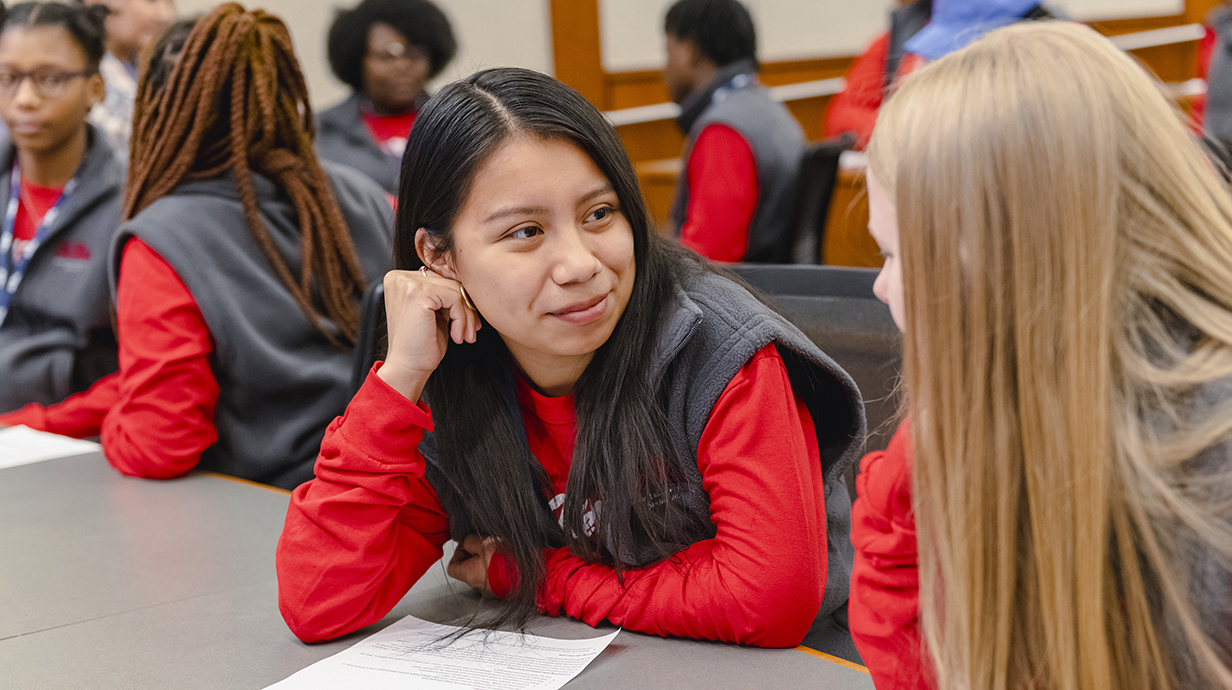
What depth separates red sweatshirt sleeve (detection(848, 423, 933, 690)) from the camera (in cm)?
82

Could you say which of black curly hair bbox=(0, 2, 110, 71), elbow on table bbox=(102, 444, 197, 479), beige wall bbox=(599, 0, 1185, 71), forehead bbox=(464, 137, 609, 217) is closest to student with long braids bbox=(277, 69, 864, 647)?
forehead bbox=(464, 137, 609, 217)

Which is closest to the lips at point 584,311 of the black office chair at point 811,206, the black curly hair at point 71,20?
the black curly hair at point 71,20

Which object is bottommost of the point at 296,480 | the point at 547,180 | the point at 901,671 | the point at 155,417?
the point at 296,480

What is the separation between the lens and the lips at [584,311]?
1.13m

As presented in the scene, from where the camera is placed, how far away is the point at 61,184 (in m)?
2.48

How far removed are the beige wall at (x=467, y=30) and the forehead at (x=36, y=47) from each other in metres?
1.91

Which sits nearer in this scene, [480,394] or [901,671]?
[901,671]

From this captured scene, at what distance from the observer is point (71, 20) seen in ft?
7.78

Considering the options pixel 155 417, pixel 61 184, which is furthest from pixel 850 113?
pixel 155 417

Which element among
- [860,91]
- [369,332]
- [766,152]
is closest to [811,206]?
[766,152]

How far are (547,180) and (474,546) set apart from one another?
424 millimetres

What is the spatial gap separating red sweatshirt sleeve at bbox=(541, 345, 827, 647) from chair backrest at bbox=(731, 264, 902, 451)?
0.24 m

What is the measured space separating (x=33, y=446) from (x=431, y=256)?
1.09 m

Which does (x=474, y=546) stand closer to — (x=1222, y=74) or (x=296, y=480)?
(x=296, y=480)
